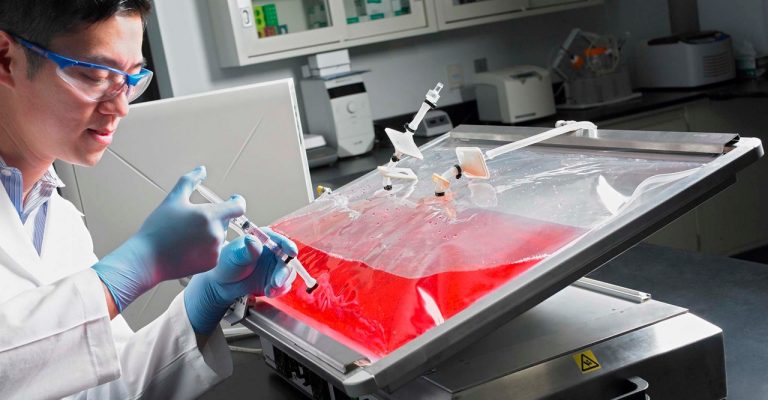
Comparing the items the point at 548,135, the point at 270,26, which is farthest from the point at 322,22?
the point at 548,135

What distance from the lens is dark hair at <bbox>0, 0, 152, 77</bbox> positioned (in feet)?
3.78

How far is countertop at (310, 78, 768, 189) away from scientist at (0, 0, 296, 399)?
1.94 m

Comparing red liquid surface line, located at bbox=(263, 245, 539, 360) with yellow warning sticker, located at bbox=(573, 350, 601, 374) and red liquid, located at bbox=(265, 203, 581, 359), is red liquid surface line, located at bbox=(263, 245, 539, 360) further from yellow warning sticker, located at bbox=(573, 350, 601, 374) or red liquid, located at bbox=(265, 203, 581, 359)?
yellow warning sticker, located at bbox=(573, 350, 601, 374)

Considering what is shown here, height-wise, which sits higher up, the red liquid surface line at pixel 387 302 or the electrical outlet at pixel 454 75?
the electrical outlet at pixel 454 75

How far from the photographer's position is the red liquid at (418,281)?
97 centimetres

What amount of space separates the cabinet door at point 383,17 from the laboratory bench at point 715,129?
0.55m

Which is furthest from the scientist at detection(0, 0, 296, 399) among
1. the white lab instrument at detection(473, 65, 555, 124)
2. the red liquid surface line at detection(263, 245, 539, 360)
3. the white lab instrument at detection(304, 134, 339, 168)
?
the white lab instrument at detection(473, 65, 555, 124)

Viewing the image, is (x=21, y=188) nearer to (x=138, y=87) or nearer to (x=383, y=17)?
(x=138, y=87)

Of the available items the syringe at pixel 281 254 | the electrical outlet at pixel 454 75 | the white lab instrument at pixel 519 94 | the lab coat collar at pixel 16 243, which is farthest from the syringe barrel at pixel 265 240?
the electrical outlet at pixel 454 75

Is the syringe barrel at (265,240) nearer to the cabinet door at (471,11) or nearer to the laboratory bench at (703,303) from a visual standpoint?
the laboratory bench at (703,303)

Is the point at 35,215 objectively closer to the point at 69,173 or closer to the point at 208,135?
the point at 69,173

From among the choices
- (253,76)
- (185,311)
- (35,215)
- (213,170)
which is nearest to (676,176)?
(185,311)

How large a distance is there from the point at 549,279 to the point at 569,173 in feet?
1.11

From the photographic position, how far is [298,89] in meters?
4.04
